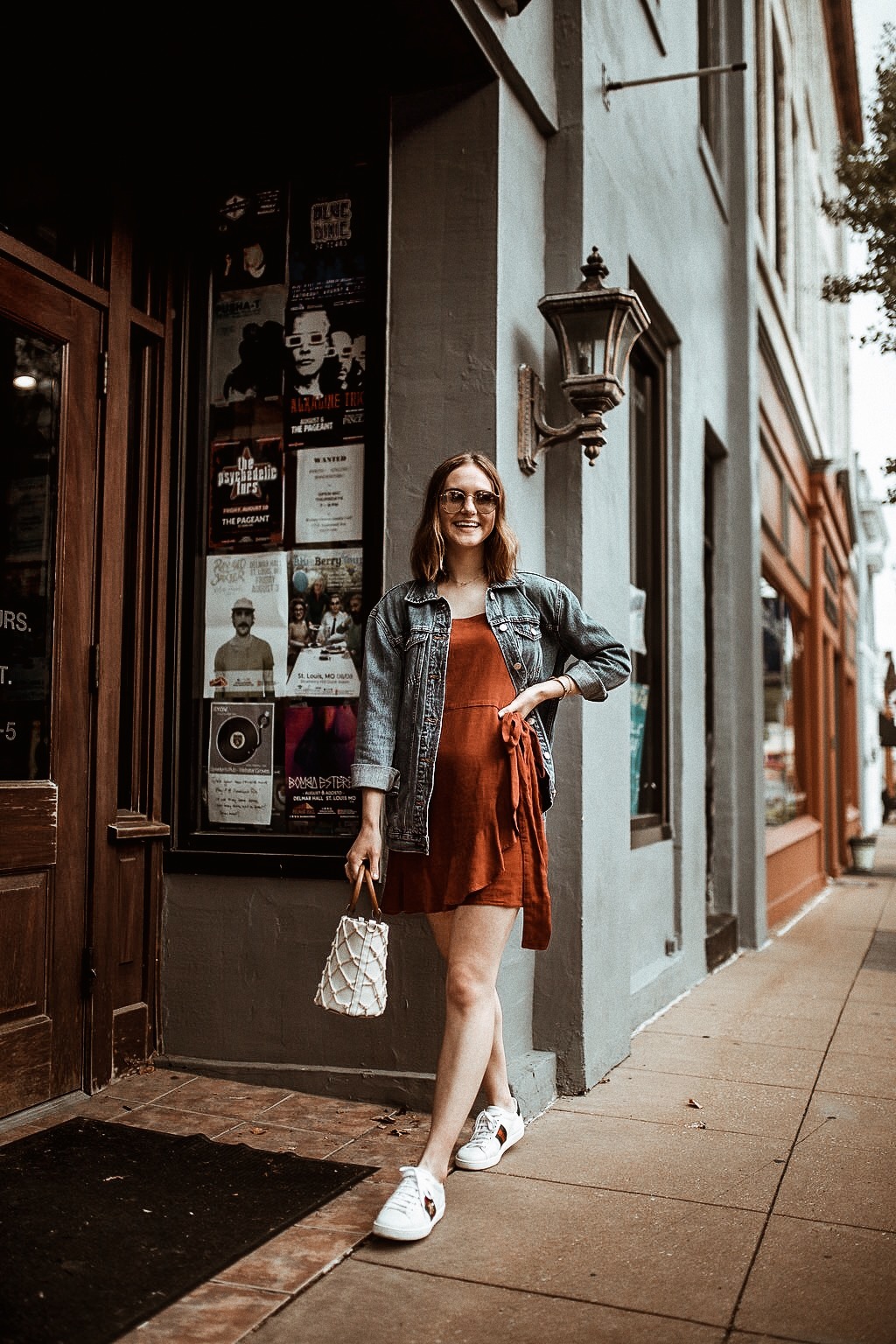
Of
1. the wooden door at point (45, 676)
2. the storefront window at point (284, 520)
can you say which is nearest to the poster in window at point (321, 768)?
the storefront window at point (284, 520)

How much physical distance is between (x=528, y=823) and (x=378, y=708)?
0.58 meters

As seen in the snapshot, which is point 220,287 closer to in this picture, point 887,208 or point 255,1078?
point 255,1078

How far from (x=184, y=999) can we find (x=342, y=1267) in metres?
1.90

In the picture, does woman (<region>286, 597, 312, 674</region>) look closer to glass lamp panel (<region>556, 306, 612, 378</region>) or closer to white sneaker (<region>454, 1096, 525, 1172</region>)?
glass lamp panel (<region>556, 306, 612, 378</region>)

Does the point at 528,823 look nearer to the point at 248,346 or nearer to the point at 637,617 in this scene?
the point at 248,346

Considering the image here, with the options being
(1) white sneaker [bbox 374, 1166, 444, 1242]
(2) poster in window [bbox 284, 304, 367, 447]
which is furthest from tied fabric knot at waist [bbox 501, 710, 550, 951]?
(2) poster in window [bbox 284, 304, 367, 447]

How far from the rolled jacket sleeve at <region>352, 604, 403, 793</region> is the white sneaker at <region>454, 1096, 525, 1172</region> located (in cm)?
116

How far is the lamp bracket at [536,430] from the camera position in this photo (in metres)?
4.91

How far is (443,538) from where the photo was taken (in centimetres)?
391

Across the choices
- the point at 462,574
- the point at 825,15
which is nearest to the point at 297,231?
the point at 462,574

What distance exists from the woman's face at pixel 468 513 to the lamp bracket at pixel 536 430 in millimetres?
1095

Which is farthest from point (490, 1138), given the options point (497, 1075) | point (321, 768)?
point (321, 768)

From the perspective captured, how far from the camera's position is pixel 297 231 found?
5.09 metres

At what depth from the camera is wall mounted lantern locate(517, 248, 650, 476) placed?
16.1 ft
